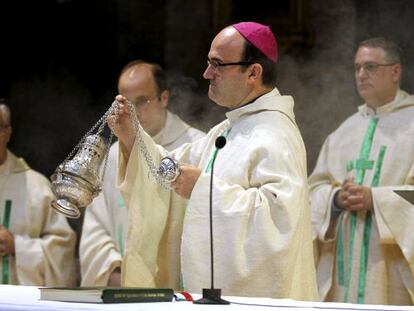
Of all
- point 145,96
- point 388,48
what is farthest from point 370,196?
point 145,96

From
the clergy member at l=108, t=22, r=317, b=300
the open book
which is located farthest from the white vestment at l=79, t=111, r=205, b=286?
the open book

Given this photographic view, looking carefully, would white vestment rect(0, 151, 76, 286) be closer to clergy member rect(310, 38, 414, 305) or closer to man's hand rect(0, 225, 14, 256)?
man's hand rect(0, 225, 14, 256)

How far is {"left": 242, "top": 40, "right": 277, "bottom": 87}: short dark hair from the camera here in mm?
5402

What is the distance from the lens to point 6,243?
24.1 feet

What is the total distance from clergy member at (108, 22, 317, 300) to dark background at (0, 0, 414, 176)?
8.24 ft

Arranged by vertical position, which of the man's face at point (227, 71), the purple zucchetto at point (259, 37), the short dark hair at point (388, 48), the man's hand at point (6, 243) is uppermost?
the purple zucchetto at point (259, 37)

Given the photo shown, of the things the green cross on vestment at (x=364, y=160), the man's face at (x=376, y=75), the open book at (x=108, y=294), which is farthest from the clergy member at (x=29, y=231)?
the open book at (x=108, y=294)

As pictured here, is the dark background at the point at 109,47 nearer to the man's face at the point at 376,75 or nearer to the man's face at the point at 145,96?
the man's face at the point at 145,96

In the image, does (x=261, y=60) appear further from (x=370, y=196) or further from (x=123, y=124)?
(x=370, y=196)

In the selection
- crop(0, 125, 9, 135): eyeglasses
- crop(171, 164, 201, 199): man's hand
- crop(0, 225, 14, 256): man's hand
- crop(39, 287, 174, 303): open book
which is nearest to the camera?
crop(39, 287, 174, 303): open book

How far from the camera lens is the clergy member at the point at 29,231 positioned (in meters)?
7.39

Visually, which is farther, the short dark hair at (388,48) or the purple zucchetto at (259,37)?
the short dark hair at (388,48)

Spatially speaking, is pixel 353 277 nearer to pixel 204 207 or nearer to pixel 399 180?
pixel 399 180

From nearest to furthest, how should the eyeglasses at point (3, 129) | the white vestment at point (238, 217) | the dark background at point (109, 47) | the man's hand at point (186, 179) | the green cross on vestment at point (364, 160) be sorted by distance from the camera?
the white vestment at point (238, 217) < the man's hand at point (186, 179) < the green cross on vestment at point (364, 160) < the eyeglasses at point (3, 129) < the dark background at point (109, 47)
